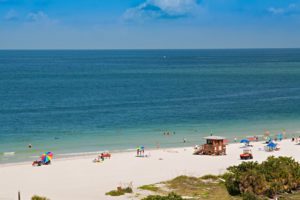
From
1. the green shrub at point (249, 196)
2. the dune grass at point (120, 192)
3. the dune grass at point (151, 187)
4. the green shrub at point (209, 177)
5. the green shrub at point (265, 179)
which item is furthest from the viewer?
the green shrub at point (209, 177)

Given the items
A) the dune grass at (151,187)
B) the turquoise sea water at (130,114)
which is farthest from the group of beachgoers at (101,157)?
the dune grass at (151,187)

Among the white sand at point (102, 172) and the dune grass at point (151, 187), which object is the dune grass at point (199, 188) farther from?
the white sand at point (102, 172)

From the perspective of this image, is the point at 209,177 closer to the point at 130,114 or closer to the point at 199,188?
the point at 199,188

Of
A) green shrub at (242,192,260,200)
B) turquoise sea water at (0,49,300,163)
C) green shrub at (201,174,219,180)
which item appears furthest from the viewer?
turquoise sea water at (0,49,300,163)

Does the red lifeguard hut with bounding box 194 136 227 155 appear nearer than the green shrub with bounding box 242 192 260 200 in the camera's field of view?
No

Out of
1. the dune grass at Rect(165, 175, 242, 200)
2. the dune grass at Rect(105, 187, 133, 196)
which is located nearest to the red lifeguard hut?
the dune grass at Rect(165, 175, 242, 200)

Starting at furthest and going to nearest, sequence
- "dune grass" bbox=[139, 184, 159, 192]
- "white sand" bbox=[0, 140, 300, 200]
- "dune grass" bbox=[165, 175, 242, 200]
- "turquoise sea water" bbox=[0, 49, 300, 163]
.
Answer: "turquoise sea water" bbox=[0, 49, 300, 163]
"white sand" bbox=[0, 140, 300, 200]
"dune grass" bbox=[139, 184, 159, 192]
"dune grass" bbox=[165, 175, 242, 200]

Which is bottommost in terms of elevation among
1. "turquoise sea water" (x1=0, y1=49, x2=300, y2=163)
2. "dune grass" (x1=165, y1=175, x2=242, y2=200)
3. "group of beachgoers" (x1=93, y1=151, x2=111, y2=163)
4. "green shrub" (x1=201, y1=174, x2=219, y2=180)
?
"dune grass" (x1=165, y1=175, x2=242, y2=200)

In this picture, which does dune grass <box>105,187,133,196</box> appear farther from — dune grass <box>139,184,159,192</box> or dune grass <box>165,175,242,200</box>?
dune grass <box>165,175,242,200</box>

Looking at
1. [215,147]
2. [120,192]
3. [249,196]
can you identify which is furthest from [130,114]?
[249,196]
